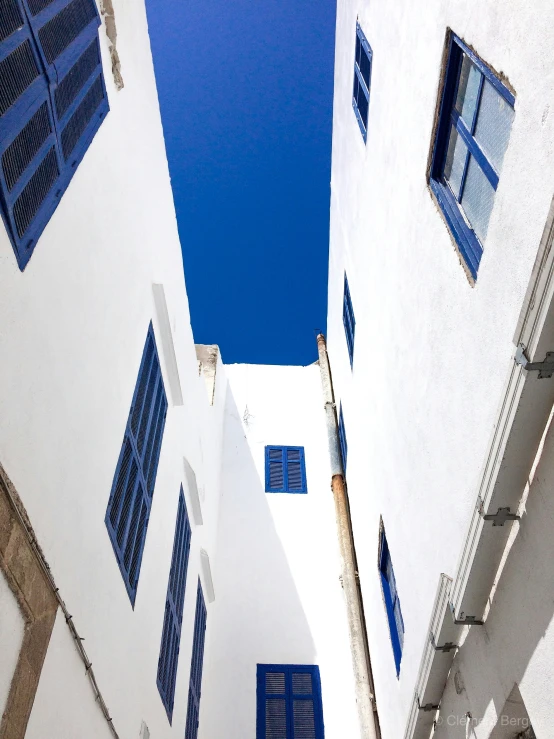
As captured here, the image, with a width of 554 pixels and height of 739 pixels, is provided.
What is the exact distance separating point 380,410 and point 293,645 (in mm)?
4263

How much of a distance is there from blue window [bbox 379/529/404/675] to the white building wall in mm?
2449

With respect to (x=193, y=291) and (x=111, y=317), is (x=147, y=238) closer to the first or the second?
(x=111, y=317)

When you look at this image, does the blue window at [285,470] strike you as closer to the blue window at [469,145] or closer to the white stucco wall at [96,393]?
the white stucco wall at [96,393]

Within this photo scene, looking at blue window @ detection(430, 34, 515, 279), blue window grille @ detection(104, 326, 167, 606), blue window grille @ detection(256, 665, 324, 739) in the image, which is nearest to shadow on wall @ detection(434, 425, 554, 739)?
blue window @ detection(430, 34, 515, 279)

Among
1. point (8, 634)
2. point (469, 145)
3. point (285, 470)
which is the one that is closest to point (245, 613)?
point (285, 470)

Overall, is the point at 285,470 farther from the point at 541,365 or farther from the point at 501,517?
the point at 541,365

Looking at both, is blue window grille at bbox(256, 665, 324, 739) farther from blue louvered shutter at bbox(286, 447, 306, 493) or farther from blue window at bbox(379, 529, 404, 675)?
blue louvered shutter at bbox(286, 447, 306, 493)

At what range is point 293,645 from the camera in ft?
28.3

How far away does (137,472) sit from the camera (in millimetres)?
4828

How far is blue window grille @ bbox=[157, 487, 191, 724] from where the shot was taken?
5.55 metres

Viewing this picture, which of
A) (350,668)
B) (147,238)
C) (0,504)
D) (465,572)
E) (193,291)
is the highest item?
(193,291)

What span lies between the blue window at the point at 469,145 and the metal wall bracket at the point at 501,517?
51.7 inches

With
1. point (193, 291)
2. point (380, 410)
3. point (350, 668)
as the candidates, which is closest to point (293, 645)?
point (350, 668)

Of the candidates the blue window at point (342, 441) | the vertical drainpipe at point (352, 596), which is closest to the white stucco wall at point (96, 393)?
the vertical drainpipe at point (352, 596)
